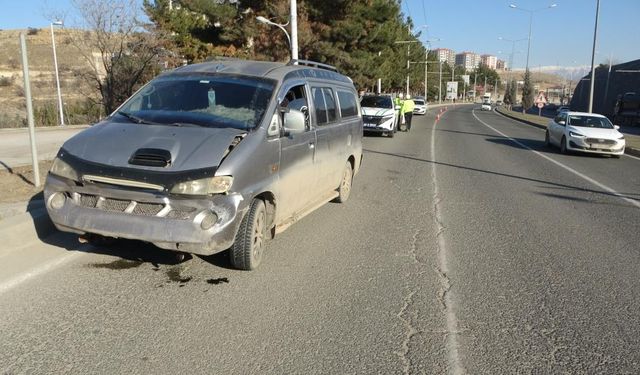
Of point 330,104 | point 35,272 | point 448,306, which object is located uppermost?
point 330,104

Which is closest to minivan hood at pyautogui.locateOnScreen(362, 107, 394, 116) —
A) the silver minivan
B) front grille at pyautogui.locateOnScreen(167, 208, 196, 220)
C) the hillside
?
the silver minivan

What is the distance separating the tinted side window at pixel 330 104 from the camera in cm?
739

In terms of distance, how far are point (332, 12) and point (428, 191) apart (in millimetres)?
22485

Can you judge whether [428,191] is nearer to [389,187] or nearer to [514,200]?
[389,187]

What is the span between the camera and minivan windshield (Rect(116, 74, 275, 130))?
552 cm

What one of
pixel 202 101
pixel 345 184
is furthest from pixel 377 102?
pixel 202 101

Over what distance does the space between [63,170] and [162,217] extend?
1132 millimetres

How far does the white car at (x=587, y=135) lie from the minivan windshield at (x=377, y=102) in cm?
727

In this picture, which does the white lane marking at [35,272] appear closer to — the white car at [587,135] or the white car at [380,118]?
the white car at [587,135]

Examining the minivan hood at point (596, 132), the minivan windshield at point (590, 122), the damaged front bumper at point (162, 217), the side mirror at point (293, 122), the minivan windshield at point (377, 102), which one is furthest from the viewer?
the minivan windshield at point (377, 102)

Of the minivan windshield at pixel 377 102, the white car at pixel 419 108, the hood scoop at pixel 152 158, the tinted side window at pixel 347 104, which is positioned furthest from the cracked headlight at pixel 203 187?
the white car at pixel 419 108

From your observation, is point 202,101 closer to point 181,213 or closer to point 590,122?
point 181,213

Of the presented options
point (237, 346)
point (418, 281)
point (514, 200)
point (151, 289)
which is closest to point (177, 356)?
point (237, 346)

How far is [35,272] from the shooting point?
5.00 m
